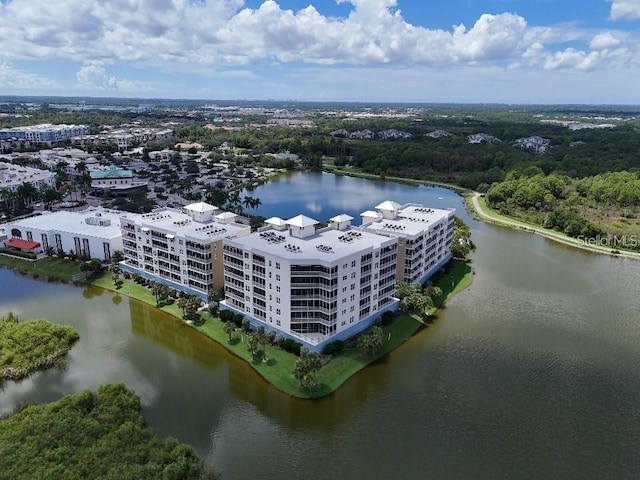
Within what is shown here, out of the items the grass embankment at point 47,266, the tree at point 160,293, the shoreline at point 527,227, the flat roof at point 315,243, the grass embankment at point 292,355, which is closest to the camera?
the grass embankment at point 292,355

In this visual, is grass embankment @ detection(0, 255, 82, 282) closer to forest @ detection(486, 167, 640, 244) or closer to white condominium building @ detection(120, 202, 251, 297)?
white condominium building @ detection(120, 202, 251, 297)

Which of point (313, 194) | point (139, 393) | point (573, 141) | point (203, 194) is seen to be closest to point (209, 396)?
point (139, 393)

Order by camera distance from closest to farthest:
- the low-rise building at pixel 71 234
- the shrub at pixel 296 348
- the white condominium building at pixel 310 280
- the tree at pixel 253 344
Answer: the tree at pixel 253 344 < the shrub at pixel 296 348 < the white condominium building at pixel 310 280 < the low-rise building at pixel 71 234

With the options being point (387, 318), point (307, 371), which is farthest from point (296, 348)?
point (387, 318)

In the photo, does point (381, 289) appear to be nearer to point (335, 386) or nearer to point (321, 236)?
point (321, 236)

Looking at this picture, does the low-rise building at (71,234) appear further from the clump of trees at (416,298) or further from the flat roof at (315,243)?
the clump of trees at (416,298)

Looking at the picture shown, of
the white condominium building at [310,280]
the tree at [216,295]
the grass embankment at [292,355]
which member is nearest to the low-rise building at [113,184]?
the grass embankment at [292,355]

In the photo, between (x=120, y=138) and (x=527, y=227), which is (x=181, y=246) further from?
(x=120, y=138)

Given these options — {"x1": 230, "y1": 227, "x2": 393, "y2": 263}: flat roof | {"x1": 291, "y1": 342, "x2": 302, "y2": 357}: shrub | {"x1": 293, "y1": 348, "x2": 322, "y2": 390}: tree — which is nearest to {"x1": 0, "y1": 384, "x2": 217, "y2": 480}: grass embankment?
{"x1": 293, "y1": 348, "x2": 322, "y2": 390}: tree
